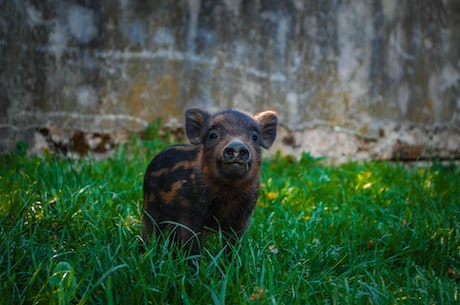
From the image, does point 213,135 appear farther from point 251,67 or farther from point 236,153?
point 251,67

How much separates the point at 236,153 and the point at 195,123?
0.62 meters

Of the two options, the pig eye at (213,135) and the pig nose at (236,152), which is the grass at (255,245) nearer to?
the pig nose at (236,152)

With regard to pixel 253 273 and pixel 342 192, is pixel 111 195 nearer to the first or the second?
pixel 253 273

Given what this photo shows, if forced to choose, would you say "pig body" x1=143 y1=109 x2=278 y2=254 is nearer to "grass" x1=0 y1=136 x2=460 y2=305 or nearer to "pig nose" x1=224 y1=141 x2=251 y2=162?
"pig nose" x1=224 y1=141 x2=251 y2=162

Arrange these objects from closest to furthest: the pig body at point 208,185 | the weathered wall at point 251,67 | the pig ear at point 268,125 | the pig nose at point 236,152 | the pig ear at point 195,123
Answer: the pig nose at point 236,152 → the pig body at point 208,185 → the pig ear at point 195,123 → the pig ear at point 268,125 → the weathered wall at point 251,67

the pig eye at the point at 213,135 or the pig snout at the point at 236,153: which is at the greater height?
the pig eye at the point at 213,135

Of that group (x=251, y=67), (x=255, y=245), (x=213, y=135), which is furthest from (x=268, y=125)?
(x=251, y=67)

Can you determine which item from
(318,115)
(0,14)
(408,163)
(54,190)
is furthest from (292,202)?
(0,14)

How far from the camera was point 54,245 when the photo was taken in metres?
2.67

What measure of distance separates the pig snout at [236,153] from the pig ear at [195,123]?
0.49 m

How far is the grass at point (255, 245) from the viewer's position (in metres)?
2.21

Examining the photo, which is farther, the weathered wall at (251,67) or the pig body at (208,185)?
the weathered wall at (251,67)

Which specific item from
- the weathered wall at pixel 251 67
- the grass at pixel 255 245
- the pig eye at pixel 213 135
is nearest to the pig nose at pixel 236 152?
the pig eye at pixel 213 135

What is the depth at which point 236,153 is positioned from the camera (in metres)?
2.59
